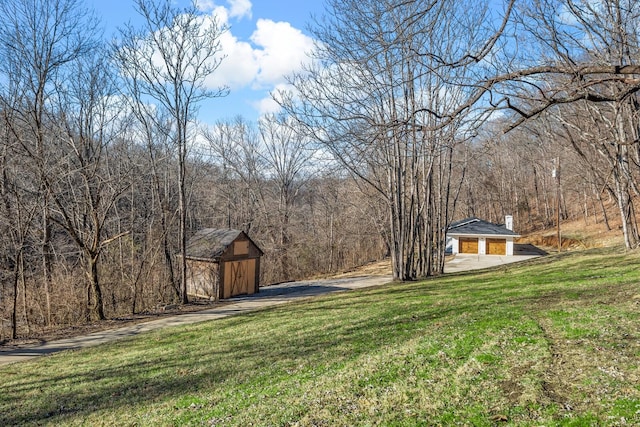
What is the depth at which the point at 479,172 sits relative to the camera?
47.2m

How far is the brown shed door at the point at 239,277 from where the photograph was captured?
20.1 metres

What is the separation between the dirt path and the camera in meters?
11.4

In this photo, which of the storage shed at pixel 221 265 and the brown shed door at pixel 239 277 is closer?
the storage shed at pixel 221 265

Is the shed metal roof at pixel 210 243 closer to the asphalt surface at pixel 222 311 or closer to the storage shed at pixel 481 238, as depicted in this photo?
the asphalt surface at pixel 222 311

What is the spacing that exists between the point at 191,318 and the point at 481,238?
2400 cm

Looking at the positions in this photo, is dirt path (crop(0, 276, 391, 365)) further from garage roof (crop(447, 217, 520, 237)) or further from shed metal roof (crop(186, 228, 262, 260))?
garage roof (crop(447, 217, 520, 237))

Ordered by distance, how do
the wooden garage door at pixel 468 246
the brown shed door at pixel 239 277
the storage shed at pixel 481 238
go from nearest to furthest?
the brown shed door at pixel 239 277 → the storage shed at pixel 481 238 → the wooden garage door at pixel 468 246

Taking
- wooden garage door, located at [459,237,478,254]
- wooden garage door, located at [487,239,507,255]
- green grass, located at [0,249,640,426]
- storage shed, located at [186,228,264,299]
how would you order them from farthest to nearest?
wooden garage door, located at [459,237,478,254] < wooden garage door, located at [487,239,507,255] < storage shed, located at [186,228,264,299] < green grass, located at [0,249,640,426]

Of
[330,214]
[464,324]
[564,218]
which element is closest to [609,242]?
[564,218]

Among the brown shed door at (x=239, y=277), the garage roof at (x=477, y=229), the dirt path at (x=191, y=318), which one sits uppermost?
the garage roof at (x=477, y=229)

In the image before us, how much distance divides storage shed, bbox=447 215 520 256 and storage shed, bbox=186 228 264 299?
16.6 m

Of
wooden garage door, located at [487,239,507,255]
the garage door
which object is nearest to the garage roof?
wooden garage door, located at [487,239,507,255]

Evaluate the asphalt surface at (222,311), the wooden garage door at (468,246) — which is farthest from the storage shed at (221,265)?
the wooden garage door at (468,246)

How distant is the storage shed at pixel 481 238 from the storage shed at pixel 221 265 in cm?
1661
